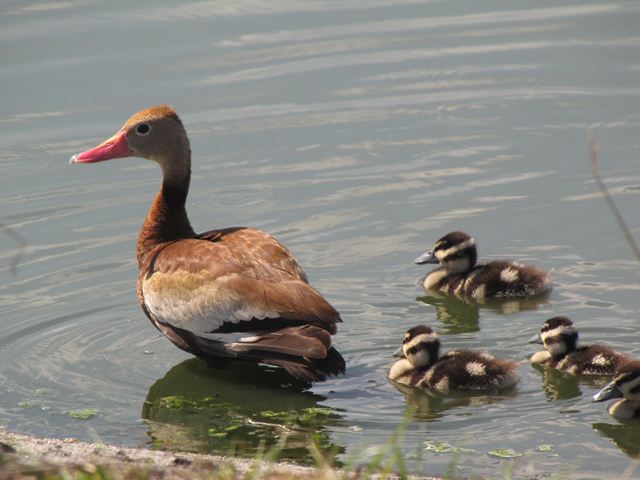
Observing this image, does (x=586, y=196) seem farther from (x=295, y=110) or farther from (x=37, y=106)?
(x=37, y=106)

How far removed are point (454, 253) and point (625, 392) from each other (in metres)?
2.37

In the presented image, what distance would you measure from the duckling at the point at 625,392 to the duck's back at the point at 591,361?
37 cm

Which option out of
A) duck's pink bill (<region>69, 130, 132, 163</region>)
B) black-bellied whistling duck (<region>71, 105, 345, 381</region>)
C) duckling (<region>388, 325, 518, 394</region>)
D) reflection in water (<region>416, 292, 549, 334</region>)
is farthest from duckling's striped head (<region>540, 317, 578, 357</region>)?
duck's pink bill (<region>69, 130, 132, 163</region>)

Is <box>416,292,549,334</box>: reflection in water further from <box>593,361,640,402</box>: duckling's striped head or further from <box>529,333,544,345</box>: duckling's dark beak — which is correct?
<box>593,361,640,402</box>: duckling's striped head

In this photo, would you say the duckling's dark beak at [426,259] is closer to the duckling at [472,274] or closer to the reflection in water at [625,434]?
the duckling at [472,274]

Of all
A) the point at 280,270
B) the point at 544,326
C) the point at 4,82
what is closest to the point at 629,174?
the point at 544,326

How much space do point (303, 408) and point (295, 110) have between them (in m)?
4.99

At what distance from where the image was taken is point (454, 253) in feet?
31.2

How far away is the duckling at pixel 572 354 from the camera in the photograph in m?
7.92

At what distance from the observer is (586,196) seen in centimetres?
1062

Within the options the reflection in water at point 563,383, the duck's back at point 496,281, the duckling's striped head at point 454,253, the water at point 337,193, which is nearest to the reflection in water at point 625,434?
the water at point 337,193

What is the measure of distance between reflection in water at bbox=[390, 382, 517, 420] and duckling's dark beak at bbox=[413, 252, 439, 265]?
1787 mm

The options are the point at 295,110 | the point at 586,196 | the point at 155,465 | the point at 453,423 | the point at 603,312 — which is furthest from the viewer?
the point at 295,110

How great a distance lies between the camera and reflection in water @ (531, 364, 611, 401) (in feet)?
25.7
